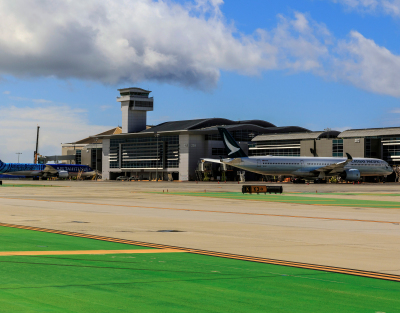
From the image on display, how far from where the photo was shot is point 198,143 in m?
141

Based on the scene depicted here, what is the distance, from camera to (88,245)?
14.5 metres

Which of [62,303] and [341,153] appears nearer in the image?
[62,303]

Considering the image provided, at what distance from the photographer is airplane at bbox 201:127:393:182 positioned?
93506mm

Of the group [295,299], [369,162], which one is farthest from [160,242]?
[369,162]

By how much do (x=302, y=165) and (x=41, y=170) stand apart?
72135mm

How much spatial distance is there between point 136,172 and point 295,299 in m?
149

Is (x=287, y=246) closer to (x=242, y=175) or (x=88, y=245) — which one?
(x=88, y=245)

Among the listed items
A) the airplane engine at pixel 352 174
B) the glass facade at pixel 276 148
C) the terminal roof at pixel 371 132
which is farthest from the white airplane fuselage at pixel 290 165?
the glass facade at pixel 276 148

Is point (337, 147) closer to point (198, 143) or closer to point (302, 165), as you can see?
point (302, 165)

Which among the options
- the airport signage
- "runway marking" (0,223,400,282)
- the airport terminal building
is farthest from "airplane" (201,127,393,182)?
"runway marking" (0,223,400,282)

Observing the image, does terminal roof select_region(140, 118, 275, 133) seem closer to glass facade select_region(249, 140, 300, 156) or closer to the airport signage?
glass facade select_region(249, 140, 300, 156)

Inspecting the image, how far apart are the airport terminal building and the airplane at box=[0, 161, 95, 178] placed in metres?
18.4

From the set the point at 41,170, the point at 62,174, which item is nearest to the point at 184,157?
the point at 62,174

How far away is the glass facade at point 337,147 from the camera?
388ft
